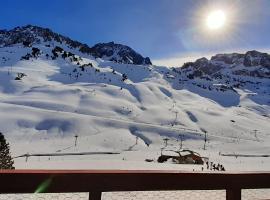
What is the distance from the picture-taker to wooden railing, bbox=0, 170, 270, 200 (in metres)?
3.80

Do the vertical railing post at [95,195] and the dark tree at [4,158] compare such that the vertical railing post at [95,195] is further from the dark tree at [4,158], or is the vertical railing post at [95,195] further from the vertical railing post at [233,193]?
the dark tree at [4,158]

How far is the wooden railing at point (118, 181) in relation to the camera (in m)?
3.80

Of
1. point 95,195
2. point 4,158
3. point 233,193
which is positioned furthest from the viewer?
point 4,158

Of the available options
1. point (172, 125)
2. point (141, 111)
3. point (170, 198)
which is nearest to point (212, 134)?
point (172, 125)

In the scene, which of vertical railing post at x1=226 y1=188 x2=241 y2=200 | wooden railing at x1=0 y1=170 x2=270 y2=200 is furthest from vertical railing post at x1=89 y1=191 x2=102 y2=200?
vertical railing post at x1=226 y1=188 x2=241 y2=200

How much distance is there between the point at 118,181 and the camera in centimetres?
422

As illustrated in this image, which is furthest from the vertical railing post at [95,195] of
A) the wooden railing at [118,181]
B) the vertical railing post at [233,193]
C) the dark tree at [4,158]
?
the dark tree at [4,158]

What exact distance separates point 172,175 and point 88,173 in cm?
89

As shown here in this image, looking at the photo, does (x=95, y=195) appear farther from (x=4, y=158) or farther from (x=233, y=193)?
(x=4, y=158)

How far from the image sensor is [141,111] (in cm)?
19788

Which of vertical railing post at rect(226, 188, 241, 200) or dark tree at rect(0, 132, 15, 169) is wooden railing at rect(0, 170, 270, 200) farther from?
dark tree at rect(0, 132, 15, 169)

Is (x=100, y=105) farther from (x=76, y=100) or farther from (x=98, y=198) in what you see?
(x=98, y=198)

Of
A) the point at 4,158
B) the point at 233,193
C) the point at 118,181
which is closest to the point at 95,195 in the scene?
the point at 118,181

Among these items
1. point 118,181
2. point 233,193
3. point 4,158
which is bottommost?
point 4,158
